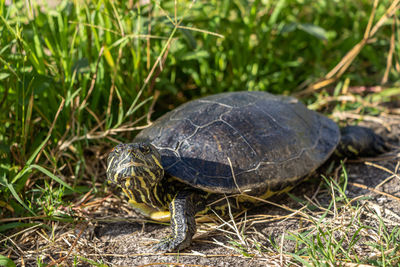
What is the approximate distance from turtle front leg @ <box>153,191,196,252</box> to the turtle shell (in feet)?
0.44

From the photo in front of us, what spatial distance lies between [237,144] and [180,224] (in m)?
0.67

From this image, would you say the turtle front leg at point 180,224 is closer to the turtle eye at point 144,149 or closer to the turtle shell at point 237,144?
the turtle shell at point 237,144

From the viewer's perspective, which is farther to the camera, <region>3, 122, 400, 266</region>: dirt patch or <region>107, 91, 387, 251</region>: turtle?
<region>107, 91, 387, 251</region>: turtle

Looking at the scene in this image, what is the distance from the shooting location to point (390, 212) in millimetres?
2332

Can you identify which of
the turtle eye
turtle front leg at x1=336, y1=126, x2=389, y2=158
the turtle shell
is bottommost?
turtle front leg at x1=336, y1=126, x2=389, y2=158

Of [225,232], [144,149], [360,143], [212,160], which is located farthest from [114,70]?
[360,143]

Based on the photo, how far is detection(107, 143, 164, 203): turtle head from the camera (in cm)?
217

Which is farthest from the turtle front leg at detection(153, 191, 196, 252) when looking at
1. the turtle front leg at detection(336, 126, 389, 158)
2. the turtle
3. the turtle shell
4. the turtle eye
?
the turtle front leg at detection(336, 126, 389, 158)

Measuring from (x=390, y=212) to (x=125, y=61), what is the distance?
2.30 metres

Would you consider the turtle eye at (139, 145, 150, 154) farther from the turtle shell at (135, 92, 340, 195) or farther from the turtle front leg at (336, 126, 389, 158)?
the turtle front leg at (336, 126, 389, 158)

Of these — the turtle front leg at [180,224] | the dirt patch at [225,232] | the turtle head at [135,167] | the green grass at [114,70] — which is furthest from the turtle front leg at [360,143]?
the turtle head at [135,167]

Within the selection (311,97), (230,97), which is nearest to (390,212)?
(230,97)

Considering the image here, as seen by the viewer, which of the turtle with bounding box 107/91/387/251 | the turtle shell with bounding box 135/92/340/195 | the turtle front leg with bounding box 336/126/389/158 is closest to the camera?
the turtle with bounding box 107/91/387/251

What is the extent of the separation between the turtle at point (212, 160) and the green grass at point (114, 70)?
43cm
